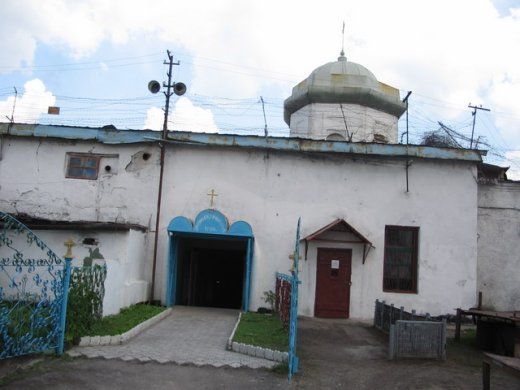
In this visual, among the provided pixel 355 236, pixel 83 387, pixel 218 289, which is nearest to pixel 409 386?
pixel 83 387

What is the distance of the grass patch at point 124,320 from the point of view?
9.30 m

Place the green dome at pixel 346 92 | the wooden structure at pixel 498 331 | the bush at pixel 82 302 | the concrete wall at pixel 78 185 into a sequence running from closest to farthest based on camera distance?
the bush at pixel 82 302 → the wooden structure at pixel 498 331 → the concrete wall at pixel 78 185 → the green dome at pixel 346 92

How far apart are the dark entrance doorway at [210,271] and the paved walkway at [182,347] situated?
438 centimetres

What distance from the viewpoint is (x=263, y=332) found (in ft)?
34.1

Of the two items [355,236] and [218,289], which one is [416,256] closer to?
[355,236]

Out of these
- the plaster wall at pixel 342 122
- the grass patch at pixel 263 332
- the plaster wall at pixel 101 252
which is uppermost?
the plaster wall at pixel 342 122

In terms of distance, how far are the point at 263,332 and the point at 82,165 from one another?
8188mm

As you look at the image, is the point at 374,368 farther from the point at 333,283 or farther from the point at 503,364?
the point at 333,283

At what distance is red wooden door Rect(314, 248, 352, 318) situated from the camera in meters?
14.6

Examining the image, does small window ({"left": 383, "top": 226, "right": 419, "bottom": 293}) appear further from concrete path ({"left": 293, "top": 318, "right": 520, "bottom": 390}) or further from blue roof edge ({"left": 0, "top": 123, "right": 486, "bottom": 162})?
concrete path ({"left": 293, "top": 318, "right": 520, "bottom": 390})

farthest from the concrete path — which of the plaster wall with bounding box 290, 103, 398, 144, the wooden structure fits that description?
the plaster wall with bounding box 290, 103, 398, 144

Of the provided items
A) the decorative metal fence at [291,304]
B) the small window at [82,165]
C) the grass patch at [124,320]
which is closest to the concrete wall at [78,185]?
the small window at [82,165]

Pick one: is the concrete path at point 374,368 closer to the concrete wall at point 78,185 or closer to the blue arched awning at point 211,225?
the blue arched awning at point 211,225

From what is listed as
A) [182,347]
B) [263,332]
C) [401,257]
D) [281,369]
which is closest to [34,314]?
[182,347]
